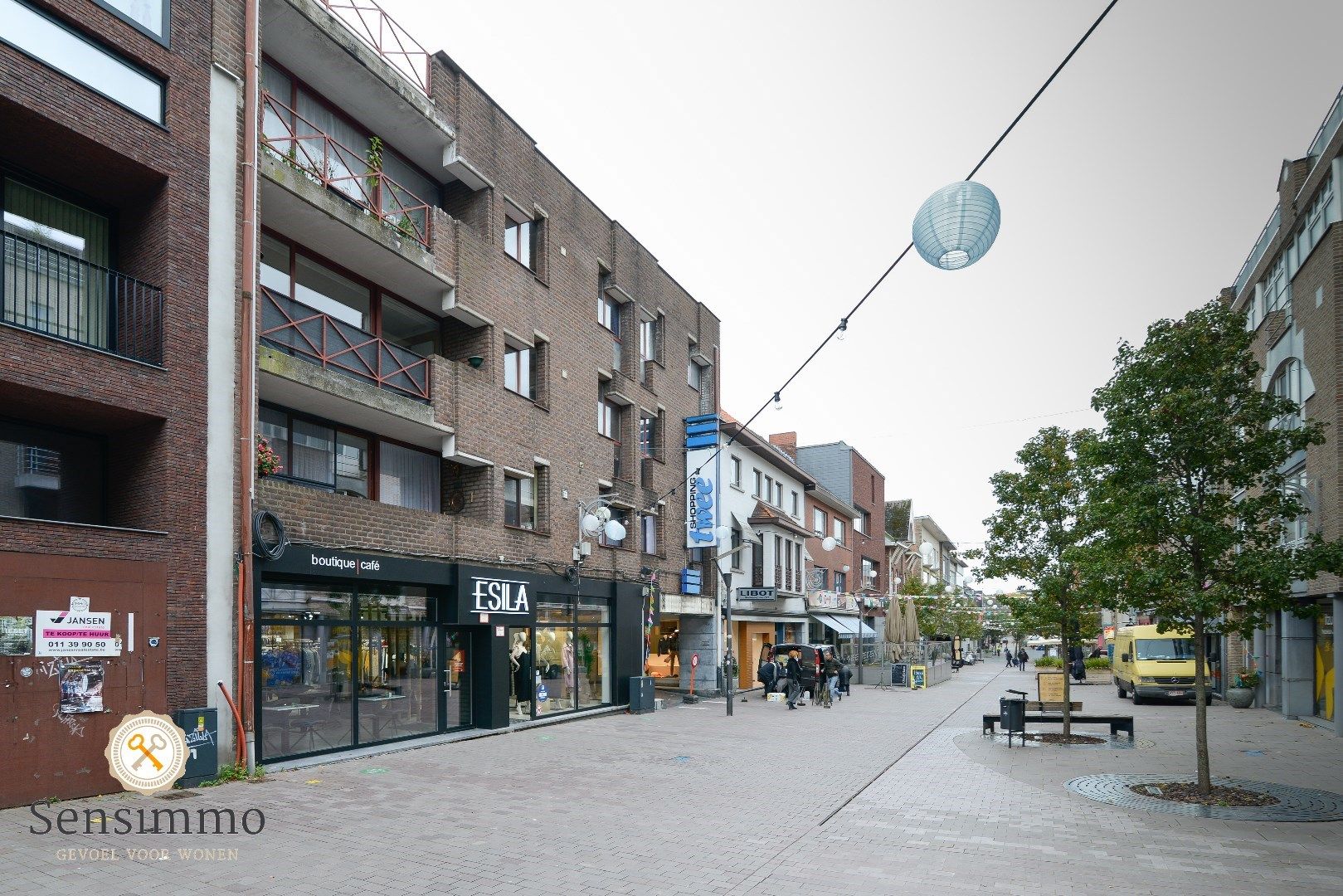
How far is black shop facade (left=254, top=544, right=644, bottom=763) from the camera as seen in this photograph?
13602 millimetres

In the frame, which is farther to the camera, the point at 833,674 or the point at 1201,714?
the point at 833,674

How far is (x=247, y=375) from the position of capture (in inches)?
497

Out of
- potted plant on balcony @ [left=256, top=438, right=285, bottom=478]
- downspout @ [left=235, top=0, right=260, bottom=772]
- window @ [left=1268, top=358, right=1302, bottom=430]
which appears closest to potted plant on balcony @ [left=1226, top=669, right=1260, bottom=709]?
window @ [left=1268, top=358, right=1302, bottom=430]

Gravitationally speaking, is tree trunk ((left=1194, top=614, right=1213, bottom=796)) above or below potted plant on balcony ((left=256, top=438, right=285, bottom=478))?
below

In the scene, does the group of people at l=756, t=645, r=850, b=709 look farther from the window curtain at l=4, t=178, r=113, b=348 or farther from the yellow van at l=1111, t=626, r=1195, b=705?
the window curtain at l=4, t=178, r=113, b=348

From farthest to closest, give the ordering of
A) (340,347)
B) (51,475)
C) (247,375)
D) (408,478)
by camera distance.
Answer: (408,478) < (340,347) < (247,375) < (51,475)

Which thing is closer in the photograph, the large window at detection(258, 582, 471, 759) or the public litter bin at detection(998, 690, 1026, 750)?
the large window at detection(258, 582, 471, 759)

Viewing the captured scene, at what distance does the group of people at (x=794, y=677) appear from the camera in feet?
83.7

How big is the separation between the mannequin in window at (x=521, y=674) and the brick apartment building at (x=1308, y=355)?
14447 millimetres

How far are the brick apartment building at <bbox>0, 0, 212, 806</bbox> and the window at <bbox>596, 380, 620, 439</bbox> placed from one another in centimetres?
1242

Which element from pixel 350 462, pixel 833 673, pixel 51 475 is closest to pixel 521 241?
pixel 350 462

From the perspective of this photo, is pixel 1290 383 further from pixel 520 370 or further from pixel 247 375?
pixel 247 375

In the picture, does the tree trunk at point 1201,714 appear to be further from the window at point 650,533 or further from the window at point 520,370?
the window at point 650,533

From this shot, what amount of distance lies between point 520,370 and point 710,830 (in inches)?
489
